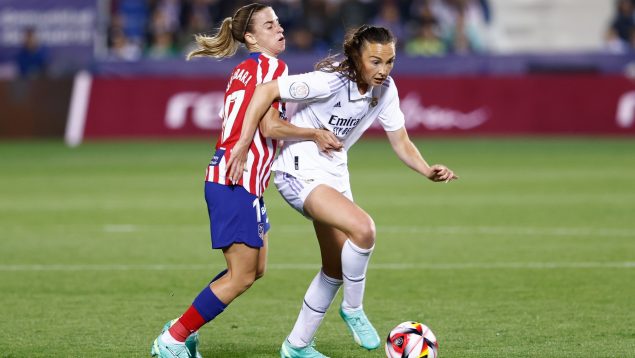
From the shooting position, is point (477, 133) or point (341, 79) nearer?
point (341, 79)

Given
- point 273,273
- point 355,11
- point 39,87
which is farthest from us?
point 355,11

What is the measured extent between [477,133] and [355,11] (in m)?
4.72

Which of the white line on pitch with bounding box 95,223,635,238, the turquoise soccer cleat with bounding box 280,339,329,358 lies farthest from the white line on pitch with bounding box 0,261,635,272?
the turquoise soccer cleat with bounding box 280,339,329,358

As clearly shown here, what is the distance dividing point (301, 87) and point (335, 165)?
538 mm

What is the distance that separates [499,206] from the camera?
14.5 m

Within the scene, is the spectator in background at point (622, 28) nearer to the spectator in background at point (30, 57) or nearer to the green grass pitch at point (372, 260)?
the green grass pitch at point (372, 260)

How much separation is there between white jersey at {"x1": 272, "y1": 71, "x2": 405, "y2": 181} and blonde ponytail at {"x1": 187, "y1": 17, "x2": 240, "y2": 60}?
469 mm

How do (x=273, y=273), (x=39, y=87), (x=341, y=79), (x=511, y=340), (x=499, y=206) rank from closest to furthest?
(x=341, y=79)
(x=511, y=340)
(x=273, y=273)
(x=499, y=206)
(x=39, y=87)

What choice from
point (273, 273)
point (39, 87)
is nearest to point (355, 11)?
point (39, 87)

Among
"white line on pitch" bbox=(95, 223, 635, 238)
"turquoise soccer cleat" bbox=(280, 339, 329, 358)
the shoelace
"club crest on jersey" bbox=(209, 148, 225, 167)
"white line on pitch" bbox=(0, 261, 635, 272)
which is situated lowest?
"white line on pitch" bbox=(95, 223, 635, 238)

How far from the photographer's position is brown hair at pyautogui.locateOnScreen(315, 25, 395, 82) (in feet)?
21.2

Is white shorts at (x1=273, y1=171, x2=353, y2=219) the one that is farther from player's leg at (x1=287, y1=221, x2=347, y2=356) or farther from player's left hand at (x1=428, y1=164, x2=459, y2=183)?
player's left hand at (x1=428, y1=164, x2=459, y2=183)

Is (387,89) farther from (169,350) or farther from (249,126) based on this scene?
(169,350)

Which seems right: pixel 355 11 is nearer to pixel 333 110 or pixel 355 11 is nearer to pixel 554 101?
pixel 554 101
